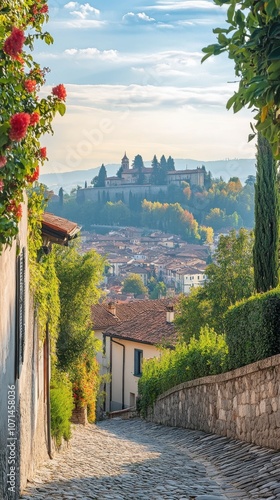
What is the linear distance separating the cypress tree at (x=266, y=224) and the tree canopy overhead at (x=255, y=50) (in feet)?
47.2

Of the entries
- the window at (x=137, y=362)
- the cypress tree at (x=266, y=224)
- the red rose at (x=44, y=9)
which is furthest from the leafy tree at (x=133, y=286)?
the red rose at (x=44, y=9)

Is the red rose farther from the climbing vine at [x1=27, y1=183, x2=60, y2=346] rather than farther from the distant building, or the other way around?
the distant building

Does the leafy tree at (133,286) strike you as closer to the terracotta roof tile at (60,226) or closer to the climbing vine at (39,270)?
the terracotta roof tile at (60,226)

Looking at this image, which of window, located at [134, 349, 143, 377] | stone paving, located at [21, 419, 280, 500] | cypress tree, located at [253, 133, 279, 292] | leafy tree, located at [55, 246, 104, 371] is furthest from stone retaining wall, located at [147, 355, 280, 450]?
window, located at [134, 349, 143, 377]

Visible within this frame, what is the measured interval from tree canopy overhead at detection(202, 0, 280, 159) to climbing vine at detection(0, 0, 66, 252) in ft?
Result: 4.76

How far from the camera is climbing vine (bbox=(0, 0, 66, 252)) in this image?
17.3 ft

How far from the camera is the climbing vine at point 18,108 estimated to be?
17.3ft

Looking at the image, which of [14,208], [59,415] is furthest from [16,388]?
[59,415]

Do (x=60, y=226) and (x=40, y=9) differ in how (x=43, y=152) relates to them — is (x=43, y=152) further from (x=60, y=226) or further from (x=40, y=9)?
(x=60, y=226)

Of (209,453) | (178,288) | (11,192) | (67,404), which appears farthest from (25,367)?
(178,288)

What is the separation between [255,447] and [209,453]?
5.33 ft

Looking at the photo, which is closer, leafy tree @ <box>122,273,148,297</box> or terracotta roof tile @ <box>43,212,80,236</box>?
terracotta roof tile @ <box>43,212,80,236</box>

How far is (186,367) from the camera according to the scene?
1794 centimetres

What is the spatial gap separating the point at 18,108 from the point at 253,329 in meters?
6.61
